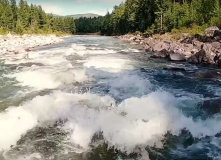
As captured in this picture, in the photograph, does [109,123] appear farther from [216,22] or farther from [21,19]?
[21,19]

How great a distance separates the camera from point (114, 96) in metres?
16.0

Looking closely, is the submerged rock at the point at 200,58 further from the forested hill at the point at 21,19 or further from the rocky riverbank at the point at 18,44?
the forested hill at the point at 21,19

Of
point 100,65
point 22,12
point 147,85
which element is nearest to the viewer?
point 147,85

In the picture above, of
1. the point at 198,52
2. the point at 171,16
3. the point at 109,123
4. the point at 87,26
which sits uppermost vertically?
the point at 87,26

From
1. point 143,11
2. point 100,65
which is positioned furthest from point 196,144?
point 143,11

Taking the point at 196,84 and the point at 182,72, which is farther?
the point at 182,72

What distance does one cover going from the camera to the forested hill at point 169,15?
174 ft

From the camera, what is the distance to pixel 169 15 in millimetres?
64312

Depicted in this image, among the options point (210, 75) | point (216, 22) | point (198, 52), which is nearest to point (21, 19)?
point (216, 22)

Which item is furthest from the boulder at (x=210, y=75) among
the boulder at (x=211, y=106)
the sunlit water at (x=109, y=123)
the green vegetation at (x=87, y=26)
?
the green vegetation at (x=87, y=26)

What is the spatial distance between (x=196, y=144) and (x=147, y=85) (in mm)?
8186

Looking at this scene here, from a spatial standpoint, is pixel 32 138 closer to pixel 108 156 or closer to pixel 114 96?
pixel 108 156

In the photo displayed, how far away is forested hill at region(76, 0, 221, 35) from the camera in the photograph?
53031 millimetres

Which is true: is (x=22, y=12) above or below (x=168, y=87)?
above
